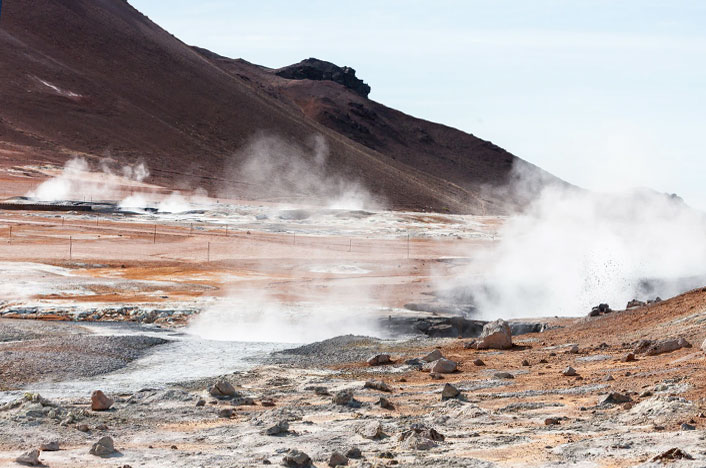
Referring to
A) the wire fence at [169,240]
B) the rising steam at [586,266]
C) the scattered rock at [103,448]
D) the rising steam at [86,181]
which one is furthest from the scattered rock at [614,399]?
the rising steam at [86,181]

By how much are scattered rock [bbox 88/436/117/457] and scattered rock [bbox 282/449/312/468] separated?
2162mm

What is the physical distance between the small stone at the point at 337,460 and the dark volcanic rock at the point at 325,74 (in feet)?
585

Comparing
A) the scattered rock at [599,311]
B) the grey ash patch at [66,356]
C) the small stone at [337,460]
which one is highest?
the scattered rock at [599,311]

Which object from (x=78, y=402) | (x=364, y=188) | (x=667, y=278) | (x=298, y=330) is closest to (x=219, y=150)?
(x=364, y=188)

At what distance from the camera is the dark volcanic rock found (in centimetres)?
18638

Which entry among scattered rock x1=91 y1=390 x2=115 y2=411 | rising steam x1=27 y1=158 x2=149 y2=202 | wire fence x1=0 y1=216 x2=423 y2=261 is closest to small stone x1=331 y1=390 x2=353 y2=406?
scattered rock x1=91 y1=390 x2=115 y2=411

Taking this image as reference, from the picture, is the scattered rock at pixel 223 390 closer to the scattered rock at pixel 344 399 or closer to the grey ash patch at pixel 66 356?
the scattered rock at pixel 344 399

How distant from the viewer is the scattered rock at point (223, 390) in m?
14.3

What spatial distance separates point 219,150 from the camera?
110188 mm

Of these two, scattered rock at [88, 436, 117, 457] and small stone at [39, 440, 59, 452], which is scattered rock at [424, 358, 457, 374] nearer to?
scattered rock at [88, 436, 117, 457]

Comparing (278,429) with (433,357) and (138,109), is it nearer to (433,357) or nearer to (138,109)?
(433,357)

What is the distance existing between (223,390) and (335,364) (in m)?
4.06

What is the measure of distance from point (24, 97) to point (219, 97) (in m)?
26.3

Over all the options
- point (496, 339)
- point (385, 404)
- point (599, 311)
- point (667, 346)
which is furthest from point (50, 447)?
point (599, 311)
